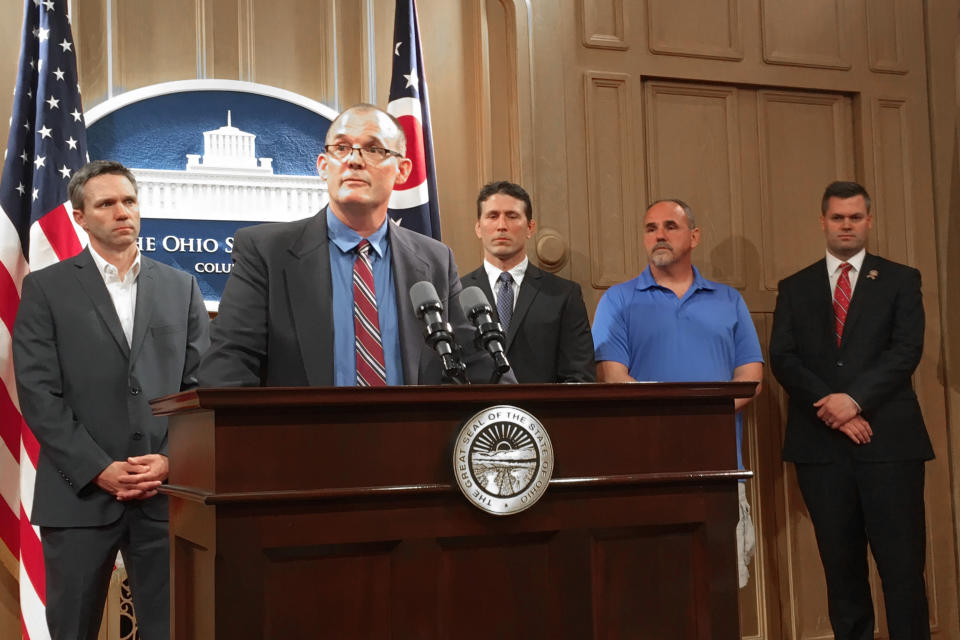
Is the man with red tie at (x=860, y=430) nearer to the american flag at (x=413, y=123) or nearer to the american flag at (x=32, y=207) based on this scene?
the american flag at (x=413, y=123)

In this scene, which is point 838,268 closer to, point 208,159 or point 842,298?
point 842,298

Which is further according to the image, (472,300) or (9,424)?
(9,424)

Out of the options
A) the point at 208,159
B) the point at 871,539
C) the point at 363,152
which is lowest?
the point at 871,539

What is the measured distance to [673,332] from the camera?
3.90 metres

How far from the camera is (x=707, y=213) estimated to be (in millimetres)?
4766

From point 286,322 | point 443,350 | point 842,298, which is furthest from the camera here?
point 842,298

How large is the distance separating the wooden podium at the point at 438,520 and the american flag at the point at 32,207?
1.76 meters

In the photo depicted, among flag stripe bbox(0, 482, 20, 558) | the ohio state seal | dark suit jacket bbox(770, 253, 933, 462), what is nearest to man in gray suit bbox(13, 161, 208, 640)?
flag stripe bbox(0, 482, 20, 558)

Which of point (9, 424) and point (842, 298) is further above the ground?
point (842, 298)

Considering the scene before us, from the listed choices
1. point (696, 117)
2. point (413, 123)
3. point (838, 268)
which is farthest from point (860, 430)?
point (413, 123)

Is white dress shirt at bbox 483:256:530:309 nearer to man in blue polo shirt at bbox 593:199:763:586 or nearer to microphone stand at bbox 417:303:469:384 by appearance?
man in blue polo shirt at bbox 593:199:763:586

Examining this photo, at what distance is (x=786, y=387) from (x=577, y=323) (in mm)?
1042

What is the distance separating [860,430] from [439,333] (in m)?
2.52

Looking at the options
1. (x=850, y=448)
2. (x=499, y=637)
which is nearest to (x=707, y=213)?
(x=850, y=448)
